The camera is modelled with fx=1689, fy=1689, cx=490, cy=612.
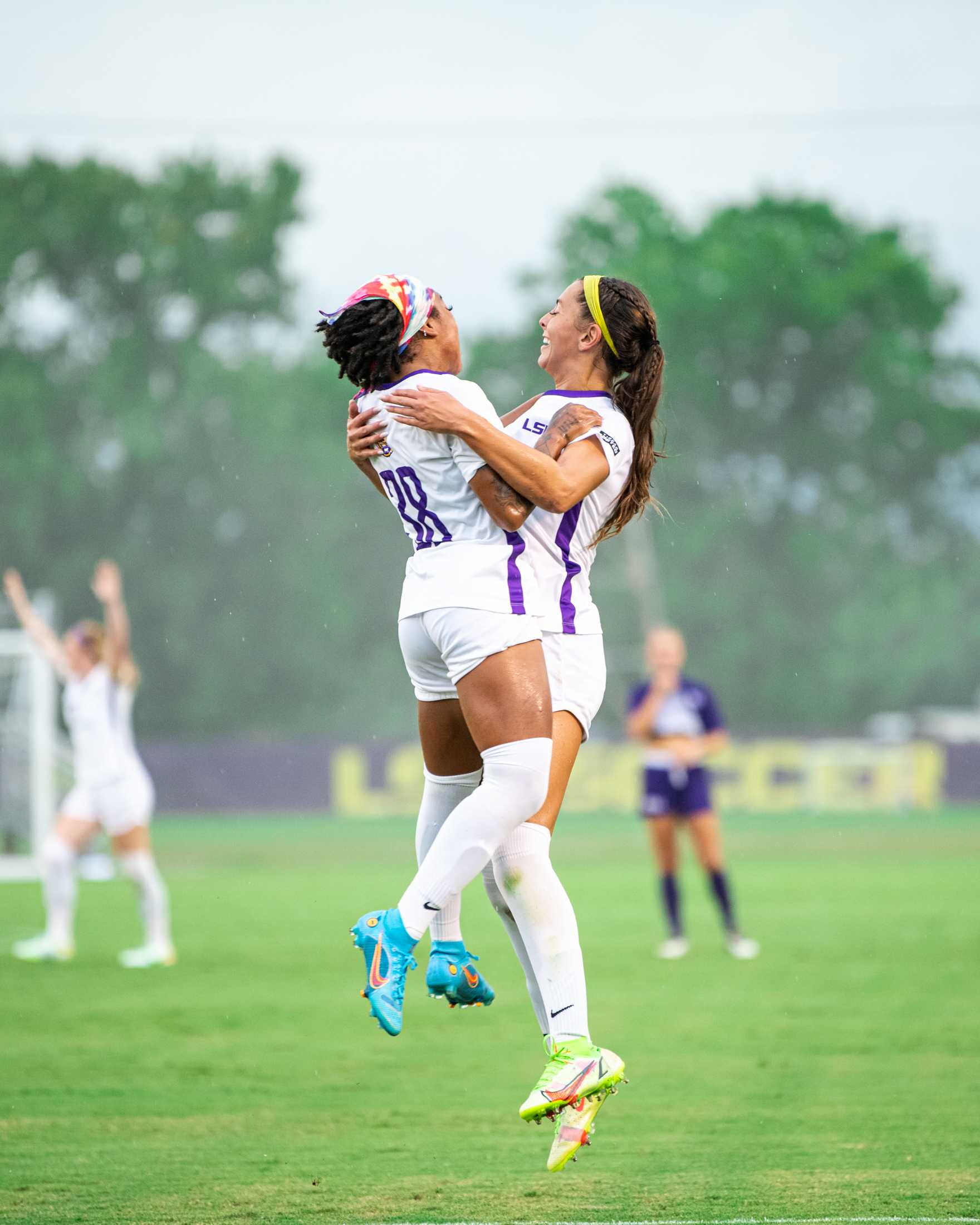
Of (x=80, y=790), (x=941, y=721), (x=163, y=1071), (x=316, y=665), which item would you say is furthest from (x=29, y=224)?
(x=163, y=1071)

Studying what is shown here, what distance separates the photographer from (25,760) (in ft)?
71.7

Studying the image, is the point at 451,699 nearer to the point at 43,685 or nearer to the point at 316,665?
the point at 43,685

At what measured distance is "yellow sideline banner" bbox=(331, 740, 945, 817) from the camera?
3419 centimetres

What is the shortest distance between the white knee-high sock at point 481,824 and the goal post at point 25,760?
45.4 ft

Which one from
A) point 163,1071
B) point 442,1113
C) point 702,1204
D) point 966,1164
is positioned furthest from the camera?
point 163,1071

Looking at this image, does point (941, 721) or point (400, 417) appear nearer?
point (400, 417)

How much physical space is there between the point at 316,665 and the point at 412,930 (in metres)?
44.7

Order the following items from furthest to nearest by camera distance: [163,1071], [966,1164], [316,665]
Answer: [316,665], [163,1071], [966,1164]

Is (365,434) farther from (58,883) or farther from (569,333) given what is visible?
(58,883)

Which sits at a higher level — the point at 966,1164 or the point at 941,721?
the point at 941,721

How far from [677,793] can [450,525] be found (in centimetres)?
825

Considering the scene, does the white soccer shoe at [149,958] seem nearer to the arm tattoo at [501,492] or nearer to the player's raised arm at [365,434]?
the player's raised arm at [365,434]

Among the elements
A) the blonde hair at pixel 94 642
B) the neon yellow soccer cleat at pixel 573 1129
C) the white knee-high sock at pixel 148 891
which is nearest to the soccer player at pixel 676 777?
the white knee-high sock at pixel 148 891

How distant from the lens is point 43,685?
19344 millimetres
